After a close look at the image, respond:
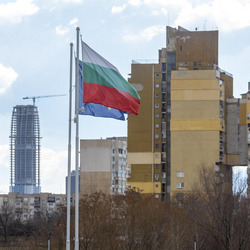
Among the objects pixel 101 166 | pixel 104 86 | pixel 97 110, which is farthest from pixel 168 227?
pixel 101 166

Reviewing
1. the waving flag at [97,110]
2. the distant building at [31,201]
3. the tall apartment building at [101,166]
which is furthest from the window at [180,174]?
Result: the distant building at [31,201]

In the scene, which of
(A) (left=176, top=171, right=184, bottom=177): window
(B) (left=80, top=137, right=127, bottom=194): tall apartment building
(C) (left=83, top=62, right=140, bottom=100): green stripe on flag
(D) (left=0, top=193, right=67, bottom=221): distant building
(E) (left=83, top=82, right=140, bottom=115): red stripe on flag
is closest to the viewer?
(E) (left=83, top=82, right=140, bottom=115): red stripe on flag

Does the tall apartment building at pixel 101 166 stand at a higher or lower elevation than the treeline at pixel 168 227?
higher

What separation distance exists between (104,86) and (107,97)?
47cm

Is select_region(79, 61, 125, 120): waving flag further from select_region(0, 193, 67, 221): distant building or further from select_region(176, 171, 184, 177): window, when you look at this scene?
select_region(0, 193, 67, 221): distant building

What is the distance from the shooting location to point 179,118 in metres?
99.9

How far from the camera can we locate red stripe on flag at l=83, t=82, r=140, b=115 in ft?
83.8

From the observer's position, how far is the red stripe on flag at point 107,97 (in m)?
25.5

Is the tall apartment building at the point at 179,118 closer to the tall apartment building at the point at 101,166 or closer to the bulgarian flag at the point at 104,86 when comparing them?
the tall apartment building at the point at 101,166

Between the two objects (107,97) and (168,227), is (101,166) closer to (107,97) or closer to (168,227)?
(168,227)

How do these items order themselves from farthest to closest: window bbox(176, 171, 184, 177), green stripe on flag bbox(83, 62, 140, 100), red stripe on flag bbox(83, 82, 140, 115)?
window bbox(176, 171, 184, 177) < green stripe on flag bbox(83, 62, 140, 100) < red stripe on flag bbox(83, 82, 140, 115)

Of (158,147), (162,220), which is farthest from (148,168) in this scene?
(162,220)

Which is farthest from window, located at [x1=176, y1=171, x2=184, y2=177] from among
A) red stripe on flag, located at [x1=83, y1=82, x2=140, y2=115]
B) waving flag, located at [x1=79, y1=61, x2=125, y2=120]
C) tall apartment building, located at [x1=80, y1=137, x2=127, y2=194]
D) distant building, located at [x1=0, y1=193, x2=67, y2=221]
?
distant building, located at [x1=0, y1=193, x2=67, y2=221]

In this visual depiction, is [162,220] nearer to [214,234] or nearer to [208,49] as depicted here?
[214,234]
